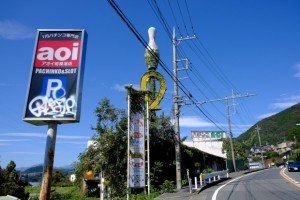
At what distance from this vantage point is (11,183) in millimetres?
21938

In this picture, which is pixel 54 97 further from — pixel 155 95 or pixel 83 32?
pixel 155 95

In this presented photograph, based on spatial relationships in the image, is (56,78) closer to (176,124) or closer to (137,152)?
(137,152)

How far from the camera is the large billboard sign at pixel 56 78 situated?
8391 millimetres

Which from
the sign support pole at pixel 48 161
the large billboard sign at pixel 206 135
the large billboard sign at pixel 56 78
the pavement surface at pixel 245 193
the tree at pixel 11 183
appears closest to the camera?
the sign support pole at pixel 48 161

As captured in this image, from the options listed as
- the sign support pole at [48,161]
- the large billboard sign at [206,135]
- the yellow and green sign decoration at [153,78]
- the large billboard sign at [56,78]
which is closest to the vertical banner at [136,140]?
the sign support pole at [48,161]

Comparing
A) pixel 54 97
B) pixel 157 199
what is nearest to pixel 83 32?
pixel 54 97

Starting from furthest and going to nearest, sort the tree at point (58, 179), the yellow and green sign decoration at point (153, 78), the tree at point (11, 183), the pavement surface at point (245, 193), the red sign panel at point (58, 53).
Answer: the tree at point (58, 179), the yellow and green sign decoration at point (153, 78), the tree at point (11, 183), the pavement surface at point (245, 193), the red sign panel at point (58, 53)

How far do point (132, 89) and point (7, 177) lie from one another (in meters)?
11.5

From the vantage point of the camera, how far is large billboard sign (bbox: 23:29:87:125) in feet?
27.5

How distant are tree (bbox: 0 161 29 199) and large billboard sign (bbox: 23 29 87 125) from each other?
15748mm

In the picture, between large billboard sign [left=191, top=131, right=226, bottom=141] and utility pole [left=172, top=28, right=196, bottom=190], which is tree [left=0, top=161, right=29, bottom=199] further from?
large billboard sign [left=191, top=131, right=226, bottom=141]

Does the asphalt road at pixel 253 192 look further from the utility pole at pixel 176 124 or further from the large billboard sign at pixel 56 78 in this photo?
the large billboard sign at pixel 56 78

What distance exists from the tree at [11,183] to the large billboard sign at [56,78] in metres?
15.7

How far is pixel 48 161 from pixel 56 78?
7.39 feet
